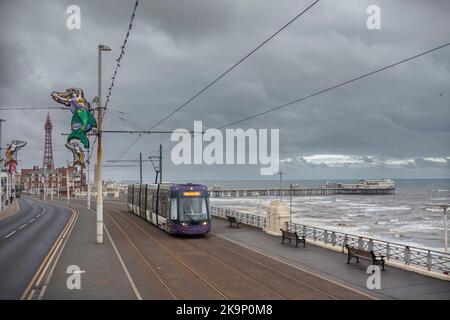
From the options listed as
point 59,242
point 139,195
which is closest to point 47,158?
point 139,195

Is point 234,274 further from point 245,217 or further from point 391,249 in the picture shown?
point 245,217

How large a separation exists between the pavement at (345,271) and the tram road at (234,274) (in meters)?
0.76

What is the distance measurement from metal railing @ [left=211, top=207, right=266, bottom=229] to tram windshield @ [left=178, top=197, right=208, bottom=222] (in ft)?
22.3

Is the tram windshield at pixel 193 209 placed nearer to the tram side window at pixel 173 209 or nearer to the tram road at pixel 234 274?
the tram side window at pixel 173 209

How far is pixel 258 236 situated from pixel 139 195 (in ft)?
65.5

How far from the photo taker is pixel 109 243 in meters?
27.0

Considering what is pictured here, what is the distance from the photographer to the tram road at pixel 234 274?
14.9 m

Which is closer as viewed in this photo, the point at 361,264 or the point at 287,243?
the point at 361,264
